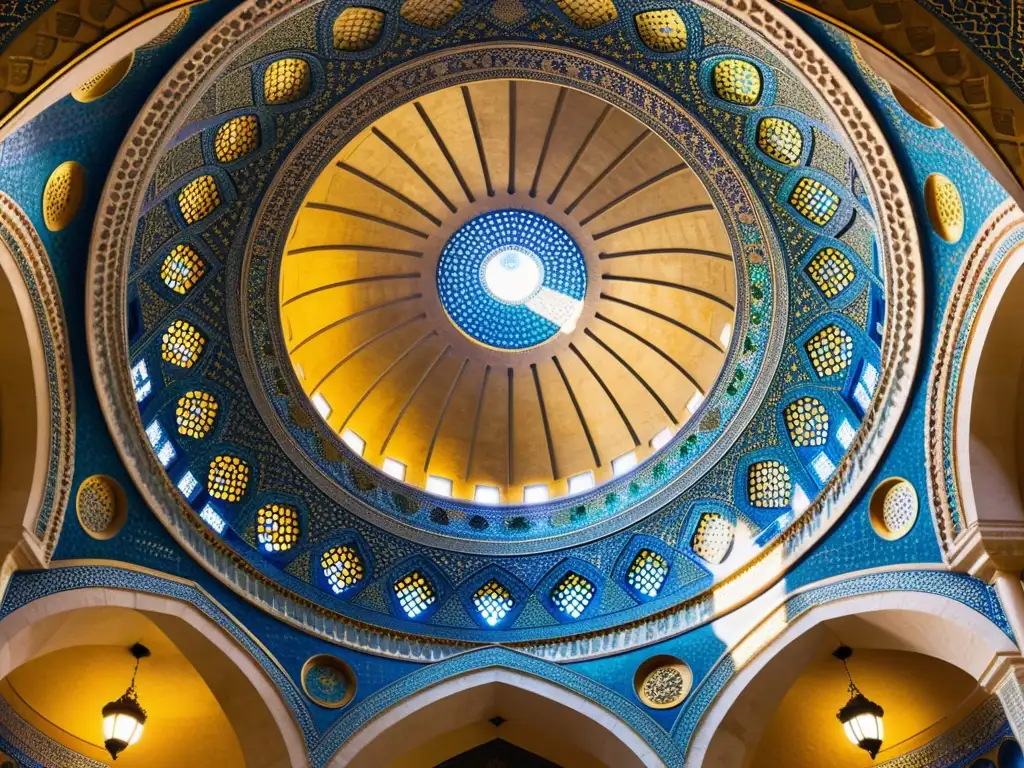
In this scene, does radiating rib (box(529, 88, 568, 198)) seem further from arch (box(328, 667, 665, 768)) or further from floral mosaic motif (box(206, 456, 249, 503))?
arch (box(328, 667, 665, 768))

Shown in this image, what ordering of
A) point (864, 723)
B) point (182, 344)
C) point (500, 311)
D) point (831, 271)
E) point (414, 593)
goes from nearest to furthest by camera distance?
1. point (864, 723)
2. point (831, 271)
3. point (182, 344)
4. point (414, 593)
5. point (500, 311)

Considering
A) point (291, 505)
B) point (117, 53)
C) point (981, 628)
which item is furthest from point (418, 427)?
point (117, 53)

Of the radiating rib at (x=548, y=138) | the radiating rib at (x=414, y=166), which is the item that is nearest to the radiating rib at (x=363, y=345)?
the radiating rib at (x=414, y=166)

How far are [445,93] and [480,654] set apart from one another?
24.2 ft

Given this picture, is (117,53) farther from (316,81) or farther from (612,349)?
(612,349)

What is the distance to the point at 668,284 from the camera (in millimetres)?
14312

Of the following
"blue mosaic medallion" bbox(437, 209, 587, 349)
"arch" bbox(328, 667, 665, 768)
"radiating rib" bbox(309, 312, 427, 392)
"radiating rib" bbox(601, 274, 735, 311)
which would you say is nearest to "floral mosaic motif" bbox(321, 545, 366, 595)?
"arch" bbox(328, 667, 665, 768)

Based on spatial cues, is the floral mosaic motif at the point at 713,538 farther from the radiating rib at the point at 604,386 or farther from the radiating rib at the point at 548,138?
the radiating rib at the point at 548,138

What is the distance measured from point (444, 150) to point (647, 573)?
670cm

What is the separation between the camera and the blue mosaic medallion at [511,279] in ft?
48.0

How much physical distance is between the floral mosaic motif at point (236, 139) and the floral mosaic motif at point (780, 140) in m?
5.70

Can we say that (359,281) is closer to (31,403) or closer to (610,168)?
(610,168)

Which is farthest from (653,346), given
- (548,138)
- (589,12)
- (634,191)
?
(589,12)

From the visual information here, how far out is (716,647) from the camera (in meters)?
10.6
